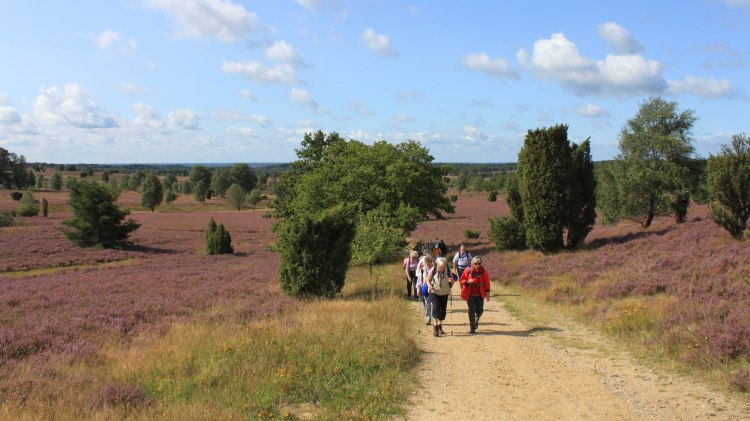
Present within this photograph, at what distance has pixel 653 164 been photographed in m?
28.6

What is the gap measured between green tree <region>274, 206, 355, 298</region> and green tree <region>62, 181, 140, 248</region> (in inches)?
1280

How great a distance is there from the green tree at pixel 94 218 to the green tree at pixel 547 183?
114ft

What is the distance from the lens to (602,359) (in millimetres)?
9766

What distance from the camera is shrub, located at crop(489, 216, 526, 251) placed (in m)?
28.5

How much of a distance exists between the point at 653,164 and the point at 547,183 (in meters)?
9.09

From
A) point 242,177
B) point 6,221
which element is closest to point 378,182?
point 6,221

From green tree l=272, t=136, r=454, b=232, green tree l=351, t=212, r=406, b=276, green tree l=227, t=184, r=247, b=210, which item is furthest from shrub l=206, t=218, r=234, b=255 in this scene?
green tree l=227, t=184, r=247, b=210

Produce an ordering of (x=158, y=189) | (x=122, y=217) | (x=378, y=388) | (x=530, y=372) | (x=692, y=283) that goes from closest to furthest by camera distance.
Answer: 1. (x=378, y=388)
2. (x=530, y=372)
3. (x=692, y=283)
4. (x=122, y=217)
5. (x=158, y=189)

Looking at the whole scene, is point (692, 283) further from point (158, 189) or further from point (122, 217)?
point (158, 189)

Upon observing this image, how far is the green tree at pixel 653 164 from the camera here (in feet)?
92.3

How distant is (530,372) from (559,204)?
1646 centimetres

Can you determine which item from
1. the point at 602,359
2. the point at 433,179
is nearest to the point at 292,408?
the point at 602,359

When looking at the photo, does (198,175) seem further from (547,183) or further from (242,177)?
(547,183)

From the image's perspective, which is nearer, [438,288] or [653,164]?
[438,288]
